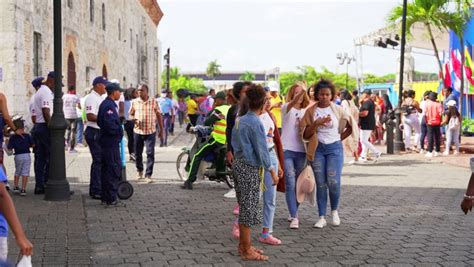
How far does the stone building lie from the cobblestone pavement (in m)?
7.66

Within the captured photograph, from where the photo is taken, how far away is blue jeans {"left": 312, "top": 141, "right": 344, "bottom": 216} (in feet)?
24.1

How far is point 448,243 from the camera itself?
653cm

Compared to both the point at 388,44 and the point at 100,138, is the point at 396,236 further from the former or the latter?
the point at 388,44

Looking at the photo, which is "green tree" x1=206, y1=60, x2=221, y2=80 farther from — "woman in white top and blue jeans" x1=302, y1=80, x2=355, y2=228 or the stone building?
"woman in white top and blue jeans" x1=302, y1=80, x2=355, y2=228

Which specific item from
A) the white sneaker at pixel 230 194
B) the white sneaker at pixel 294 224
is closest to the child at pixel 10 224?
the white sneaker at pixel 294 224

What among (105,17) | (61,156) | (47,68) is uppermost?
(105,17)

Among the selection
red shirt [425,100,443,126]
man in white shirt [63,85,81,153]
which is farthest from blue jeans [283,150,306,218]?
man in white shirt [63,85,81,153]

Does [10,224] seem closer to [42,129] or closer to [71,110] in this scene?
[42,129]

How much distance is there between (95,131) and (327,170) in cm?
363

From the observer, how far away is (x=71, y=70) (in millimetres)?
24188

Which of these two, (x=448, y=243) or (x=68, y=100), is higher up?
(x=68, y=100)

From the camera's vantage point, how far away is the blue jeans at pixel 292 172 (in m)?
7.37

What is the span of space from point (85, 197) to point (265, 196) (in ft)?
13.0

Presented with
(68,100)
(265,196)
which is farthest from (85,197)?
(68,100)
